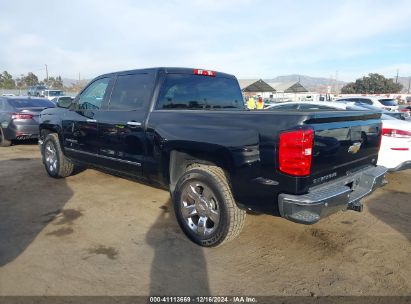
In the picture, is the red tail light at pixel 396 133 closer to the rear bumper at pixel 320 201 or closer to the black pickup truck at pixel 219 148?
the black pickup truck at pixel 219 148

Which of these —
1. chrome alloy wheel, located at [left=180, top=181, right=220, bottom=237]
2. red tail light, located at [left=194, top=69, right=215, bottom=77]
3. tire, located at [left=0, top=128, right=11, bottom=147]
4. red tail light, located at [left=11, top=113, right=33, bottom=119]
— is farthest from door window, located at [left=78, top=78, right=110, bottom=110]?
tire, located at [left=0, top=128, right=11, bottom=147]

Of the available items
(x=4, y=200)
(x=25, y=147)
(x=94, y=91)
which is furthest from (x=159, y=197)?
(x=25, y=147)

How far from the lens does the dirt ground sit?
2936 mm

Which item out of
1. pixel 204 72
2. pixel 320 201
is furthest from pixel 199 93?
pixel 320 201

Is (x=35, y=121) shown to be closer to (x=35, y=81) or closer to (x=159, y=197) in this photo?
(x=159, y=197)

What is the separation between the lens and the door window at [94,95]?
5004 mm

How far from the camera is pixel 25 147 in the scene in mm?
10289

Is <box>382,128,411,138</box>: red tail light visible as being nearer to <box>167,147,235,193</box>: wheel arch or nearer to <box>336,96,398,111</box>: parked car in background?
<box>167,147,235,193</box>: wheel arch

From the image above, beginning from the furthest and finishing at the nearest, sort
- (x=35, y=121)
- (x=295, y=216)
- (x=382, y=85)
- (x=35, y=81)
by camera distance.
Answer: (x=35, y=81)
(x=382, y=85)
(x=35, y=121)
(x=295, y=216)

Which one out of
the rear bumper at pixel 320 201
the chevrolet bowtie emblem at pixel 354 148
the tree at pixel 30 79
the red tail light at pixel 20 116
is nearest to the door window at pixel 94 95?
the rear bumper at pixel 320 201

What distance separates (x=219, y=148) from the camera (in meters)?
3.33

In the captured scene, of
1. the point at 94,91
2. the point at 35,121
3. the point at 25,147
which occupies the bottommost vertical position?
the point at 25,147

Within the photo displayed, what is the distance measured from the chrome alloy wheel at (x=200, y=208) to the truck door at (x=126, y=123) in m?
0.84

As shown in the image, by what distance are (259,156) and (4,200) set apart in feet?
13.4
